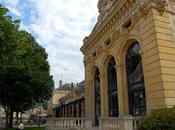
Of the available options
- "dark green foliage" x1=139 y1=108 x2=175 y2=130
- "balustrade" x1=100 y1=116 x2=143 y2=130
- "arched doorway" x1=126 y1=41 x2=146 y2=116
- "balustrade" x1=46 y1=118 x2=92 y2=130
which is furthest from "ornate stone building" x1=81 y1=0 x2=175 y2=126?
"dark green foliage" x1=139 y1=108 x2=175 y2=130

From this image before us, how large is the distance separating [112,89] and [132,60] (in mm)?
4078

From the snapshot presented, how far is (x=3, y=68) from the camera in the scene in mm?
25859

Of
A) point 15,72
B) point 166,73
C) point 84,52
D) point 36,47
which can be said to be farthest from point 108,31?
point 36,47

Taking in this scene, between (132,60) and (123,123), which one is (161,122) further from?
(132,60)

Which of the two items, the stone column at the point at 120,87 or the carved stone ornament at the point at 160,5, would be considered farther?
the stone column at the point at 120,87

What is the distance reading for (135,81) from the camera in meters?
17.4

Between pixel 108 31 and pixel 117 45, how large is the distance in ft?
8.43

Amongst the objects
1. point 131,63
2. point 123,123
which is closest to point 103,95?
point 131,63

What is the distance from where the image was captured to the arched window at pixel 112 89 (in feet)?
66.2

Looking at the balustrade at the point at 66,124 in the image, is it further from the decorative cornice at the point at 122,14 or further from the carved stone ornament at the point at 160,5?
the carved stone ornament at the point at 160,5

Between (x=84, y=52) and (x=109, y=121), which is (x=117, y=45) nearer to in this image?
(x=109, y=121)

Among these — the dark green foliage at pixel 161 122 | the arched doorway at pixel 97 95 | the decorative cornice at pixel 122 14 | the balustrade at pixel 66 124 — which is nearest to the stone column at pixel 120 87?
the decorative cornice at pixel 122 14

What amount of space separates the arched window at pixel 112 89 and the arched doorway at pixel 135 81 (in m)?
2.22

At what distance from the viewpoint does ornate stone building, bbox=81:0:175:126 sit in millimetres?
14062
